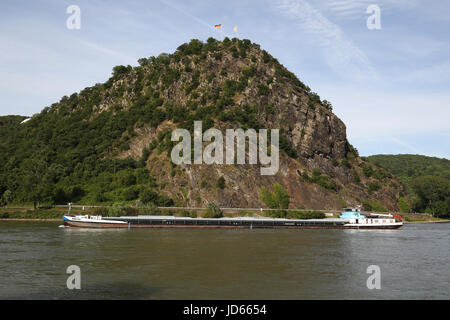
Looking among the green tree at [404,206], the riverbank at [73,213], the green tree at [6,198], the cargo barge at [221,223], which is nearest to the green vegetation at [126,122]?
the green tree at [6,198]

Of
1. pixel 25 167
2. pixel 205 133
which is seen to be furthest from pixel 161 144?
pixel 25 167

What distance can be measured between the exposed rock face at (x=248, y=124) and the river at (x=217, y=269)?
199 ft

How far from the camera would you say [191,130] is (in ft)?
461

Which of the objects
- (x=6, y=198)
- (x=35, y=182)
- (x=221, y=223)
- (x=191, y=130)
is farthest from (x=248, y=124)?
(x=6, y=198)

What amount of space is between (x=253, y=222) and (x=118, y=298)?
69.4 metres

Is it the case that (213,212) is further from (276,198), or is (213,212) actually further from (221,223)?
(276,198)

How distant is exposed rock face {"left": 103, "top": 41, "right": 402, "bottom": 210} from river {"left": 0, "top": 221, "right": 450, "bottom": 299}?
60655mm

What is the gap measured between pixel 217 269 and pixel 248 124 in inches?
4275

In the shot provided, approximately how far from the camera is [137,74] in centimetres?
17850

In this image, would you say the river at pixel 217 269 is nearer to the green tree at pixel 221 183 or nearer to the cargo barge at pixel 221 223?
the cargo barge at pixel 221 223

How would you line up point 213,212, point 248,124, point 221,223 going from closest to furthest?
1. point 221,223
2. point 213,212
3. point 248,124

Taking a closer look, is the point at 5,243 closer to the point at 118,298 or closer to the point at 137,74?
the point at 118,298

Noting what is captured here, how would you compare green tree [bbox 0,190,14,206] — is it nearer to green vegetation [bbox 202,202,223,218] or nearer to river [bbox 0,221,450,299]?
green vegetation [bbox 202,202,223,218]

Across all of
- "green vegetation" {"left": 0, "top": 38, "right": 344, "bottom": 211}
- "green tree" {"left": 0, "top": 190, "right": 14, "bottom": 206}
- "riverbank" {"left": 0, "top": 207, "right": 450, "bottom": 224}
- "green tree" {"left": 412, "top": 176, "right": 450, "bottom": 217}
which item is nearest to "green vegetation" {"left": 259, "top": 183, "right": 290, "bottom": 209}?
"green vegetation" {"left": 0, "top": 38, "right": 344, "bottom": 211}
